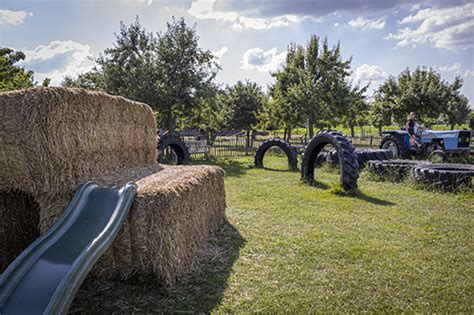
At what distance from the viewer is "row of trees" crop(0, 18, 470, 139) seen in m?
17.2

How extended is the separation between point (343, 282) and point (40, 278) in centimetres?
292

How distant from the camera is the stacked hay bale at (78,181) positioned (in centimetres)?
325

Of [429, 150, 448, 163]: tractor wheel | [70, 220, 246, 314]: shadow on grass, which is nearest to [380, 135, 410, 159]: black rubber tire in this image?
[429, 150, 448, 163]: tractor wheel

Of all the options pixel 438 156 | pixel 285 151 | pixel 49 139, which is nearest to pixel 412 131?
pixel 438 156

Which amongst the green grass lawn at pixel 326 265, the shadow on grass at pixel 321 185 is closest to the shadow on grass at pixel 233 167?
the shadow on grass at pixel 321 185

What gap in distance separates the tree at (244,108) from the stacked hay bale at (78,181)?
18.0 meters

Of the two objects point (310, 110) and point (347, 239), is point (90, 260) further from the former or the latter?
point (310, 110)

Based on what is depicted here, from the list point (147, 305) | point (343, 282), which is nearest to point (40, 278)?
point (147, 305)

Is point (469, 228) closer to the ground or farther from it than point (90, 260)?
closer to the ground

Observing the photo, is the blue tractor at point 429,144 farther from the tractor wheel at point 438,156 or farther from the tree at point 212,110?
the tree at point 212,110

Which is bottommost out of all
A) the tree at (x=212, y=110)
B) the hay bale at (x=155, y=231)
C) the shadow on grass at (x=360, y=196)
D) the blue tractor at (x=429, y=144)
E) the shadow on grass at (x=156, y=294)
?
the shadow on grass at (x=156, y=294)

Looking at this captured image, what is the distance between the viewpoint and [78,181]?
367cm

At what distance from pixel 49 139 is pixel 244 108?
63.8 ft

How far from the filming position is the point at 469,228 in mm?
5039
